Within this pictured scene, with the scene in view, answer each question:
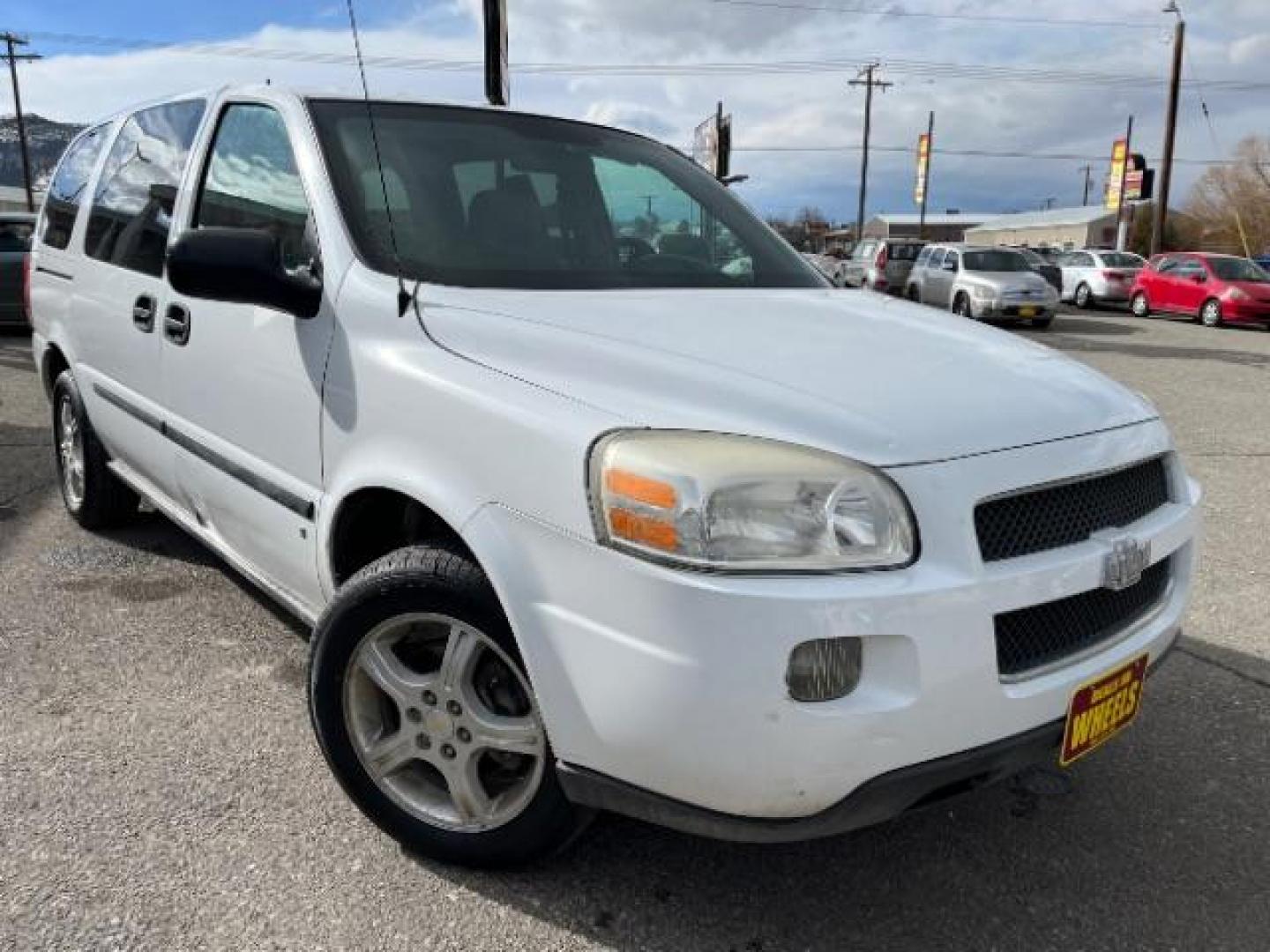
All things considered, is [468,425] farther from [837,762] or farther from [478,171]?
[478,171]

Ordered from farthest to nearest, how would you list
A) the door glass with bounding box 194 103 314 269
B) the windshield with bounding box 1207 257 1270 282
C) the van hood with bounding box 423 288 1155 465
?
the windshield with bounding box 1207 257 1270 282, the door glass with bounding box 194 103 314 269, the van hood with bounding box 423 288 1155 465

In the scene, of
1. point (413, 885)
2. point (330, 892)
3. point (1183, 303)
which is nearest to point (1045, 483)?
point (413, 885)

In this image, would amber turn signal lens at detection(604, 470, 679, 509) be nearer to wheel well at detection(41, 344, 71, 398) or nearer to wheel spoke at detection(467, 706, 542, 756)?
wheel spoke at detection(467, 706, 542, 756)

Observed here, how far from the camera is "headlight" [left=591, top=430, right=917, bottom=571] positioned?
179cm

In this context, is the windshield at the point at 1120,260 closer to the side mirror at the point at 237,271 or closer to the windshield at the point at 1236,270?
the windshield at the point at 1236,270

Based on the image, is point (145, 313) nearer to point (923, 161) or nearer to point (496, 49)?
point (496, 49)

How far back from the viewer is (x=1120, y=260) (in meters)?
26.1

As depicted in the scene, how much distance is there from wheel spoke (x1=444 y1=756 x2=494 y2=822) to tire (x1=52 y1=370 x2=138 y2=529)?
2894mm

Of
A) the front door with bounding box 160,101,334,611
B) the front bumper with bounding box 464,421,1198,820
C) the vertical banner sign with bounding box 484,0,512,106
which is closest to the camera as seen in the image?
the front bumper with bounding box 464,421,1198,820

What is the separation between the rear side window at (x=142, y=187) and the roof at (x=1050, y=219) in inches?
3315

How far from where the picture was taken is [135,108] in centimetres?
418

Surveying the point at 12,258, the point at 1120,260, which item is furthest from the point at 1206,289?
the point at 12,258

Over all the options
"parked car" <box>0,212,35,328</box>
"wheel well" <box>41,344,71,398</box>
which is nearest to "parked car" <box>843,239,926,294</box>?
"parked car" <box>0,212,35,328</box>

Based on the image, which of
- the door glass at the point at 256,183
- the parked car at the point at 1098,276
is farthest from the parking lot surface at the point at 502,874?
the parked car at the point at 1098,276
